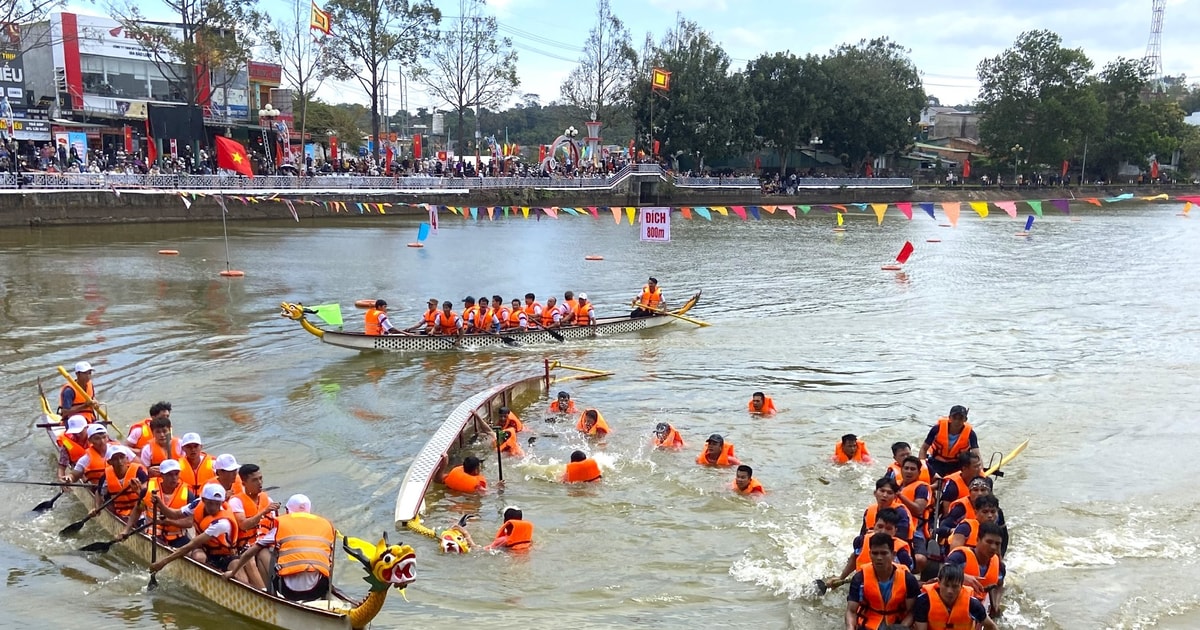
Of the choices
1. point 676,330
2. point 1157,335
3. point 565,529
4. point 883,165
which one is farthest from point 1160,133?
point 565,529

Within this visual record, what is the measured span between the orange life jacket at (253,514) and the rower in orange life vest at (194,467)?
1.07 m

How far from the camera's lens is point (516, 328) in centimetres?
2039

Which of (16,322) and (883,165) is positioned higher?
(883,165)

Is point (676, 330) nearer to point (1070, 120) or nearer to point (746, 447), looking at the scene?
point (746, 447)

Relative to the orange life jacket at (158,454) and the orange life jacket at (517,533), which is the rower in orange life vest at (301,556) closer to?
the orange life jacket at (517,533)

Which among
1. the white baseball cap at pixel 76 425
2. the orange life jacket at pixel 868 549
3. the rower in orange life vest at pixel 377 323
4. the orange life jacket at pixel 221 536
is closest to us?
the orange life jacket at pixel 868 549

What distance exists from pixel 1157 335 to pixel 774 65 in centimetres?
4407

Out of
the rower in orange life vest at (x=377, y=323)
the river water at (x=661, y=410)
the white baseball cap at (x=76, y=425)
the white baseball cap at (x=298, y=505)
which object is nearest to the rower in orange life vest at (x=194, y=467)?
the river water at (x=661, y=410)

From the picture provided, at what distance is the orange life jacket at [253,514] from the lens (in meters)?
8.67

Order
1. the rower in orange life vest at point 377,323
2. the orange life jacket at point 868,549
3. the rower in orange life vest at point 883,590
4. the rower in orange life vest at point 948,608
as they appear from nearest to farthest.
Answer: the rower in orange life vest at point 948,608 < the rower in orange life vest at point 883,590 < the orange life jacket at point 868,549 < the rower in orange life vest at point 377,323

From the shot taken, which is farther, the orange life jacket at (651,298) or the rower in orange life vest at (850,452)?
the orange life jacket at (651,298)

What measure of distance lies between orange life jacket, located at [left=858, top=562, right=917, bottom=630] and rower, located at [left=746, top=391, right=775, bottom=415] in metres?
7.72

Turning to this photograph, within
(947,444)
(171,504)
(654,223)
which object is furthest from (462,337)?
(947,444)

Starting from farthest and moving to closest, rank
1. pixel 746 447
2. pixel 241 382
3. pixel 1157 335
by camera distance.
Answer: pixel 1157 335, pixel 241 382, pixel 746 447
